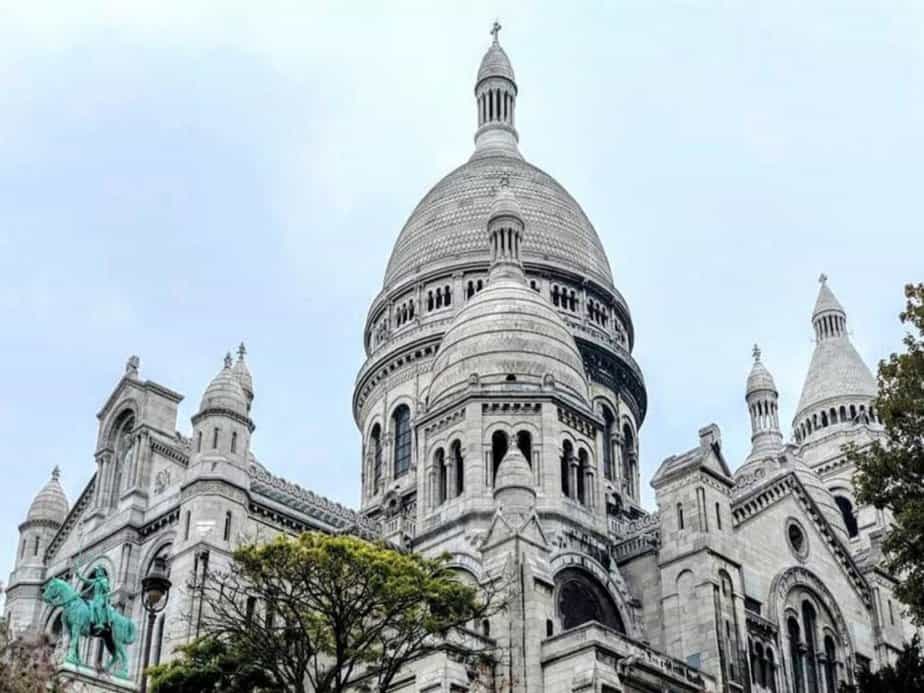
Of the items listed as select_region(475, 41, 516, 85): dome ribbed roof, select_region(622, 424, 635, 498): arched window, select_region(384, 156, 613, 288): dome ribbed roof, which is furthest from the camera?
select_region(475, 41, 516, 85): dome ribbed roof

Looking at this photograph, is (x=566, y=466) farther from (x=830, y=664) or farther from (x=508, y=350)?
(x=830, y=664)

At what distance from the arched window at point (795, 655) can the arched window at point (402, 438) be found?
20460 millimetres

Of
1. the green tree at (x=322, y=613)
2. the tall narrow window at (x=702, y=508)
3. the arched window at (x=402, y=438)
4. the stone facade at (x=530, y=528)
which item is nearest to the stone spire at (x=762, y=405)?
the stone facade at (x=530, y=528)

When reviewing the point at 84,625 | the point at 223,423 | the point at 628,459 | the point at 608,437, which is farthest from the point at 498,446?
the point at 628,459

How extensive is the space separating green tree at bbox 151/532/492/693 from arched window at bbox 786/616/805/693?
1954 cm

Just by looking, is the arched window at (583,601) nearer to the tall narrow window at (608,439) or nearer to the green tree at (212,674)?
the green tree at (212,674)

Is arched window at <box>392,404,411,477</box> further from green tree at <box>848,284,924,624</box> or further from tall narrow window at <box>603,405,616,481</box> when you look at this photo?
green tree at <box>848,284,924,624</box>

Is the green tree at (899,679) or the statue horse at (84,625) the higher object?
the statue horse at (84,625)

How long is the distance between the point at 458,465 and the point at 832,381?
130 ft

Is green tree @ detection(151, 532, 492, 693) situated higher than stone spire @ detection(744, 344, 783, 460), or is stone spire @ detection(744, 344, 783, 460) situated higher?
Answer: stone spire @ detection(744, 344, 783, 460)

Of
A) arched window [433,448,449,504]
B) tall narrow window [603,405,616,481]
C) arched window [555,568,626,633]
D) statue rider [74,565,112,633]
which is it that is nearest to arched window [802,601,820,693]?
arched window [555,568,626,633]

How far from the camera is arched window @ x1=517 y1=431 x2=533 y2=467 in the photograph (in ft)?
179

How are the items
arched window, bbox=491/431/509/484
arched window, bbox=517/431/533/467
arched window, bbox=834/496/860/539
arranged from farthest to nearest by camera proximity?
arched window, bbox=834/496/860/539
arched window, bbox=491/431/509/484
arched window, bbox=517/431/533/467

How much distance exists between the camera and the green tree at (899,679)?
35.2 m
